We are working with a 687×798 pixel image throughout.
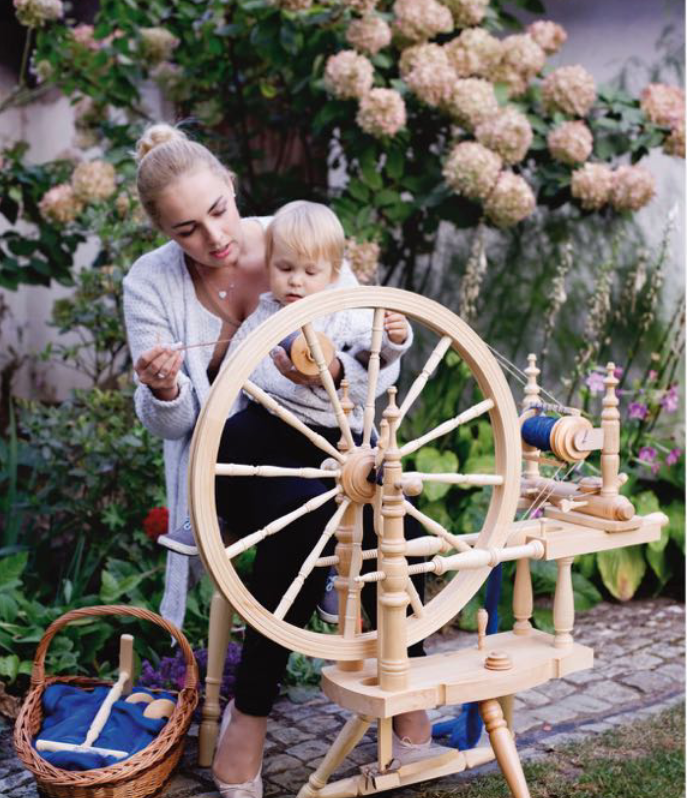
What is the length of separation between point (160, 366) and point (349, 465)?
565 mm

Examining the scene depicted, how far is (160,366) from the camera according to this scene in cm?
258

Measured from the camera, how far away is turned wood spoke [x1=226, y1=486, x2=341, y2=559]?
2.23 m

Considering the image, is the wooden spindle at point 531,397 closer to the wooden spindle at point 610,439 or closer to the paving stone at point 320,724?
the wooden spindle at point 610,439

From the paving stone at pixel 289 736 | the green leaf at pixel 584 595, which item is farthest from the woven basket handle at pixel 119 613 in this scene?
the green leaf at pixel 584 595

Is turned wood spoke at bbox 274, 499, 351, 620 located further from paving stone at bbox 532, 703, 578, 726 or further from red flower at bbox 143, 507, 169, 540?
red flower at bbox 143, 507, 169, 540

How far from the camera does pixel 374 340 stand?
2406 millimetres

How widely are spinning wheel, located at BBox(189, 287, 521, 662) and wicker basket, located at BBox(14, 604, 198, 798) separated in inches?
21.2

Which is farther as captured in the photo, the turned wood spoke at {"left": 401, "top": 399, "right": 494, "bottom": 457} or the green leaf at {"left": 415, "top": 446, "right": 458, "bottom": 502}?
the green leaf at {"left": 415, "top": 446, "right": 458, "bottom": 502}

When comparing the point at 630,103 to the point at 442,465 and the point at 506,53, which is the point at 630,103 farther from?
the point at 442,465

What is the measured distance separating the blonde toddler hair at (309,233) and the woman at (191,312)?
0.82 feet

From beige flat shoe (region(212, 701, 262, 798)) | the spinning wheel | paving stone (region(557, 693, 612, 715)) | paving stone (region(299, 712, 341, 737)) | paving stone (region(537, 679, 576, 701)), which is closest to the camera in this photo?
the spinning wheel

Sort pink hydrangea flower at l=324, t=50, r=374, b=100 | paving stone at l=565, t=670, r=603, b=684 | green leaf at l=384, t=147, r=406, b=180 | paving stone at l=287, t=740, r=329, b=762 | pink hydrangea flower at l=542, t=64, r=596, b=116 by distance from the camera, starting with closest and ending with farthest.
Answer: paving stone at l=287, t=740, r=329, b=762
paving stone at l=565, t=670, r=603, b=684
pink hydrangea flower at l=324, t=50, r=374, b=100
pink hydrangea flower at l=542, t=64, r=596, b=116
green leaf at l=384, t=147, r=406, b=180

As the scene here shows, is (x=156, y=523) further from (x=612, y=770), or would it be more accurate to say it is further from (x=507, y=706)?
(x=612, y=770)

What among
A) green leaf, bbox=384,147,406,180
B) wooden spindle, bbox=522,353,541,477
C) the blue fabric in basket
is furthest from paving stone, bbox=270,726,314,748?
green leaf, bbox=384,147,406,180
